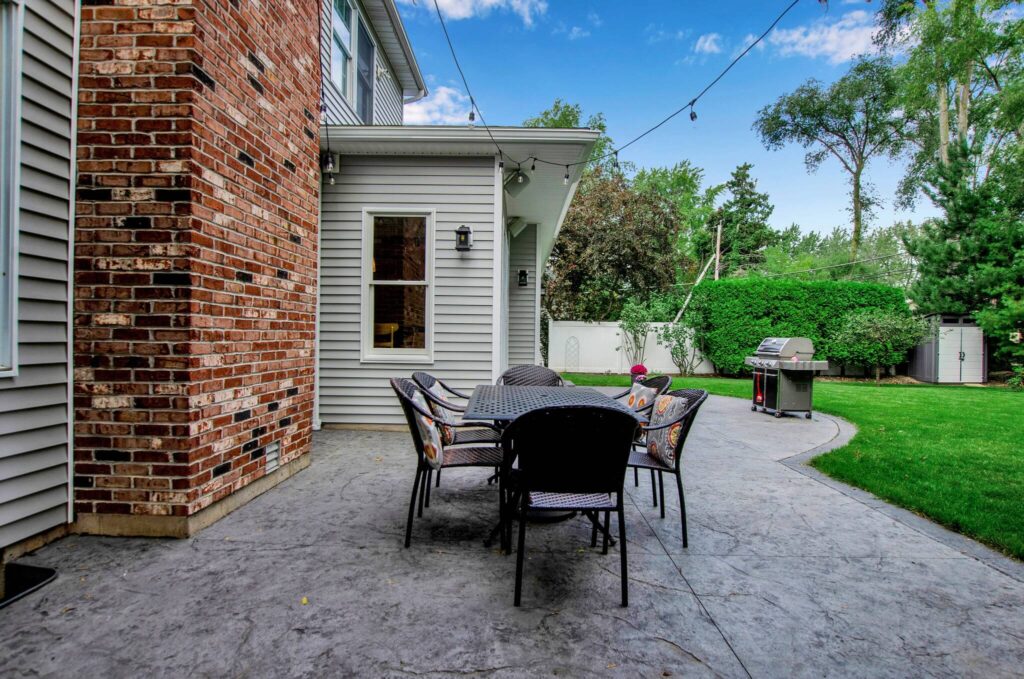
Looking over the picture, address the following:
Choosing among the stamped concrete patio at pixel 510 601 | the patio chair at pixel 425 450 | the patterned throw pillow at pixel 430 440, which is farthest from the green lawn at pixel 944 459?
the patterned throw pillow at pixel 430 440

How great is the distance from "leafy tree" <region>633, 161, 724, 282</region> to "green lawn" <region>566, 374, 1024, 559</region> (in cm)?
1699

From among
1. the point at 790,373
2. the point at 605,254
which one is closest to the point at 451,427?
the point at 790,373

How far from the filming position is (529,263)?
10141 millimetres

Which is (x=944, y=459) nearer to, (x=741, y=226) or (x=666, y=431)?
(x=666, y=431)

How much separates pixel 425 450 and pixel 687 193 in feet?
92.3

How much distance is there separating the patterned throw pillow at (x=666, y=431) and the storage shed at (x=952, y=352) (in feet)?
44.1

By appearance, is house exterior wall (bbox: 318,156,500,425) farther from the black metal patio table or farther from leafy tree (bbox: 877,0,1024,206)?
leafy tree (bbox: 877,0,1024,206)

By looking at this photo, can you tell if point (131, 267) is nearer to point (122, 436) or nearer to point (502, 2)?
point (122, 436)

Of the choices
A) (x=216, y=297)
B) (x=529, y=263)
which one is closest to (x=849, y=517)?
(x=216, y=297)

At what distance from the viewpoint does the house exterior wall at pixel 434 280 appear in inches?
222

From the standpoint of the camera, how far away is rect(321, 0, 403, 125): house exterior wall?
630 cm

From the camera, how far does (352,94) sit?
7.42 meters

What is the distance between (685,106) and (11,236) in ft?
20.7

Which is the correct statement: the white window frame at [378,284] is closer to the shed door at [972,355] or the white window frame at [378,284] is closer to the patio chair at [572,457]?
the patio chair at [572,457]
